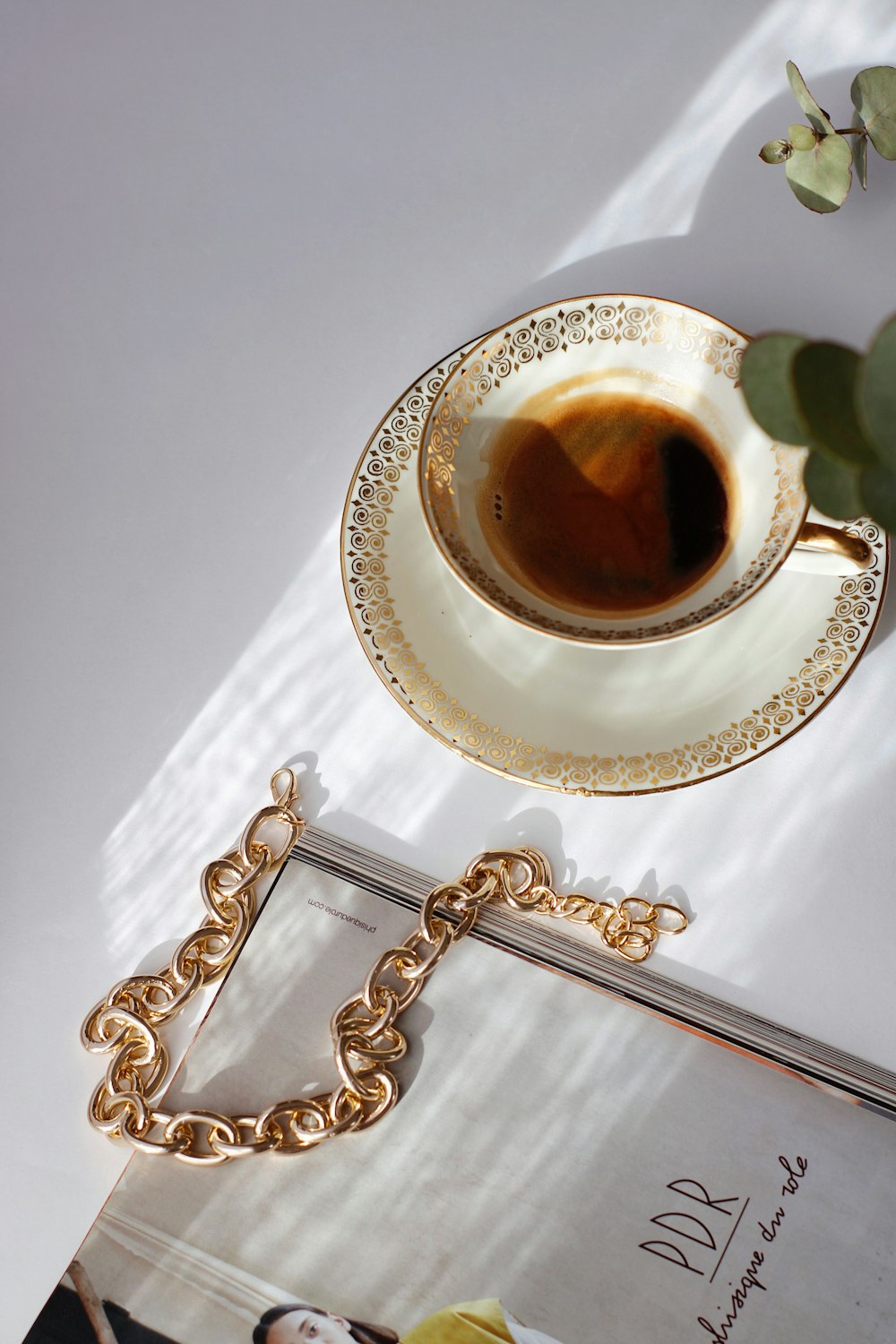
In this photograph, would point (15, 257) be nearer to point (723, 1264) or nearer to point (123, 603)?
point (123, 603)

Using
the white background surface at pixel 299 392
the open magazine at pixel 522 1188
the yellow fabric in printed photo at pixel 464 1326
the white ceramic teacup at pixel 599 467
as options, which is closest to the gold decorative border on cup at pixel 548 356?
the white ceramic teacup at pixel 599 467

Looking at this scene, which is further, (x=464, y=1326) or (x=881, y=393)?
(x=464, y=1326)

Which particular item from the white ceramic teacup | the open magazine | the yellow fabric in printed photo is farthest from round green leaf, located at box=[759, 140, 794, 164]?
the yellow fabric in printed photo

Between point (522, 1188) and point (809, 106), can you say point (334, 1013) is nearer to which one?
point (522, 1188)

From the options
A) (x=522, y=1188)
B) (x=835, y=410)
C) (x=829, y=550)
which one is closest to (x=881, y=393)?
(x=835, y=410)

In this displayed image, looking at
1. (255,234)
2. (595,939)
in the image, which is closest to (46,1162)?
(595,939)

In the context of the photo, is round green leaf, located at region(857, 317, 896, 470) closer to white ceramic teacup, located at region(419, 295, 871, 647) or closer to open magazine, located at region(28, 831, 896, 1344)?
white ceramic teacup, located at region(419, 295, 871, 647)
